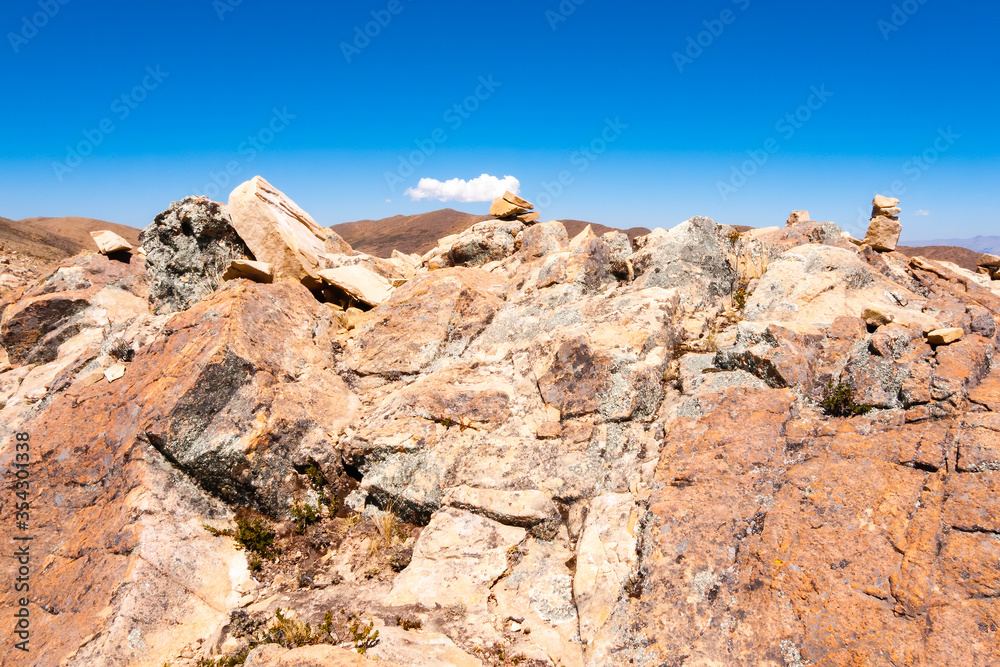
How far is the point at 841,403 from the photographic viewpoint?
19.5ft

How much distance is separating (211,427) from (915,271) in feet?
39.7

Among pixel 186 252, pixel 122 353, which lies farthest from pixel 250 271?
pixel 122 353

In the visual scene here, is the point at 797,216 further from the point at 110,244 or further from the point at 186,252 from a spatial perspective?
the point at 110,244

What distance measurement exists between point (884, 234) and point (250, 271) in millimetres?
13467

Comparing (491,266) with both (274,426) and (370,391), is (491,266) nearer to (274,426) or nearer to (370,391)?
(370,391)

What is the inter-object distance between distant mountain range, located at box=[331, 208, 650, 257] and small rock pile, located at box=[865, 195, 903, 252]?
65785 millimetres

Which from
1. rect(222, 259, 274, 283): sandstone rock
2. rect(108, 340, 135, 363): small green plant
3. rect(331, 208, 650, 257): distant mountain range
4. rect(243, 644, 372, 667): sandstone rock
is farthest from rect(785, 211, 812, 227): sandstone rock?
rect(331, 208, 650, 257): distant mountain range

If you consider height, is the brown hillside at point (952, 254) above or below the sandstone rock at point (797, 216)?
above

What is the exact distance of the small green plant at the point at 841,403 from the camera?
5844mm

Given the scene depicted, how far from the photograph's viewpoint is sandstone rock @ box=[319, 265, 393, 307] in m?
10.5

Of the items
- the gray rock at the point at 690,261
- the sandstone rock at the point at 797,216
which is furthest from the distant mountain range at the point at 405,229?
the gray rock at the point at 690,261

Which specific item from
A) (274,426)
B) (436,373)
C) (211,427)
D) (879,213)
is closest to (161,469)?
(211,427)

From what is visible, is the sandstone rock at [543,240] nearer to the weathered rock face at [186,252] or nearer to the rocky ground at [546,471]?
the rocky ground at [546,471]

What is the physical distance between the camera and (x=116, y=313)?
1123 cm
